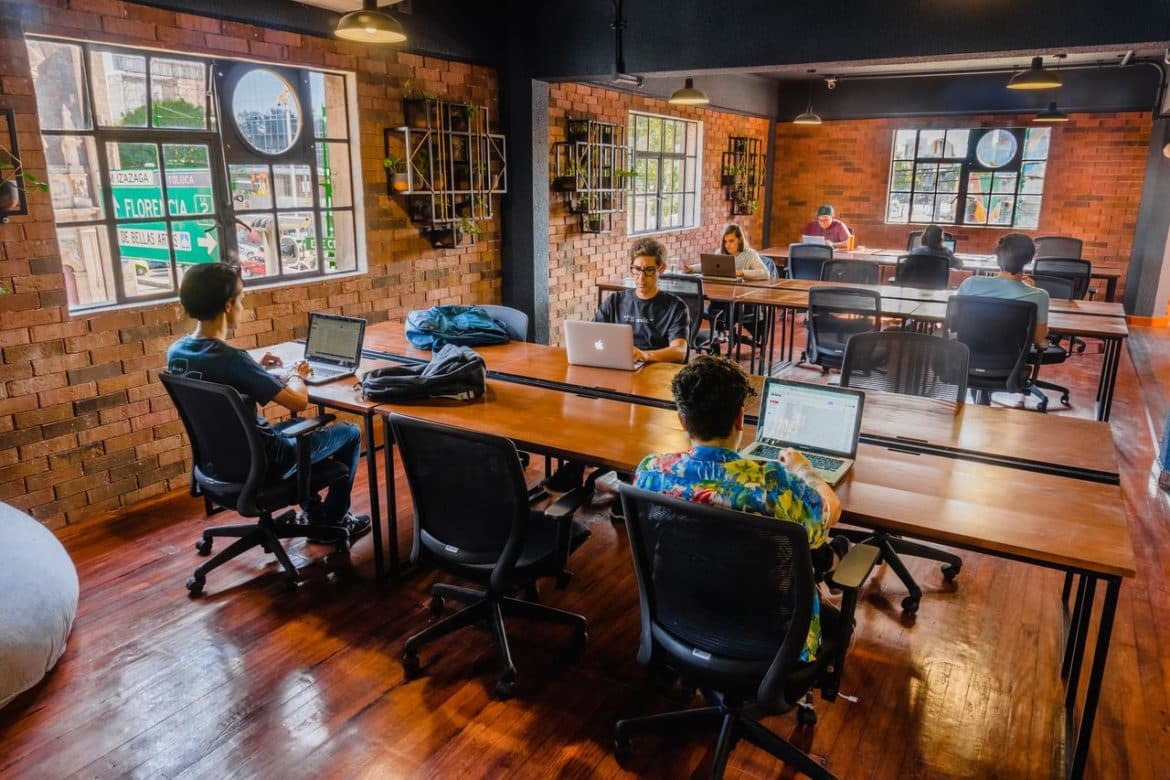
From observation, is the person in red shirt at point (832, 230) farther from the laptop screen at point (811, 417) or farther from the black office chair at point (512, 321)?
the laptop screen at point (811, 417)

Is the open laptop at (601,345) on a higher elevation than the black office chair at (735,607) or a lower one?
higher

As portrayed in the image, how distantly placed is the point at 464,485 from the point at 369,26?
6.77 ft

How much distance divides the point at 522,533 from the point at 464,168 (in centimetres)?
389

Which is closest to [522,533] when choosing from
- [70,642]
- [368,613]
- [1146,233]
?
[368,613]

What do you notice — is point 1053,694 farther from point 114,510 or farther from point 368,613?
point 114,510

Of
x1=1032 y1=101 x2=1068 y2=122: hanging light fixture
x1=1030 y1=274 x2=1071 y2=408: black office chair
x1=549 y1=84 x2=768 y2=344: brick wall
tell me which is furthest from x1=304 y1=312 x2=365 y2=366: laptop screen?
x1=1032 y1=101 x2=1068 y2=122: hanging light fixture

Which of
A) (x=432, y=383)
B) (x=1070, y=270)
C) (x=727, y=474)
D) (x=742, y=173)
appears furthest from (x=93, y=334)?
(x=742, y=173)

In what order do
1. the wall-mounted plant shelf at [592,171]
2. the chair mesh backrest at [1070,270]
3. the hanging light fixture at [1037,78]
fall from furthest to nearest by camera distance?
the chair mesh backrest at [1070,270] < the wall-mounted plant shelf at [592,171] < the hanging light fixture at [1037,78]

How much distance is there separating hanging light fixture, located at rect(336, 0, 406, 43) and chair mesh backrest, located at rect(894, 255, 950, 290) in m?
5.42

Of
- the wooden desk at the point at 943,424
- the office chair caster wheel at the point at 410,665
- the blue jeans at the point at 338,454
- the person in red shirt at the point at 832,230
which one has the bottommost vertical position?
the office chair caster wheel at the point at 410,665

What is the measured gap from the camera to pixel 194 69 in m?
4.17

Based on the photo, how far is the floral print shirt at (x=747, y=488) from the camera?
73.5 inches

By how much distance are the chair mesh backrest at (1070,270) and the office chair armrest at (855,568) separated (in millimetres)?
6013

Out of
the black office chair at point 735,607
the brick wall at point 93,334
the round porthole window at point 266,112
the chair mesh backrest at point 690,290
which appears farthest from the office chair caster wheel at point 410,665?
the chair mesh backrest at point 690,290
